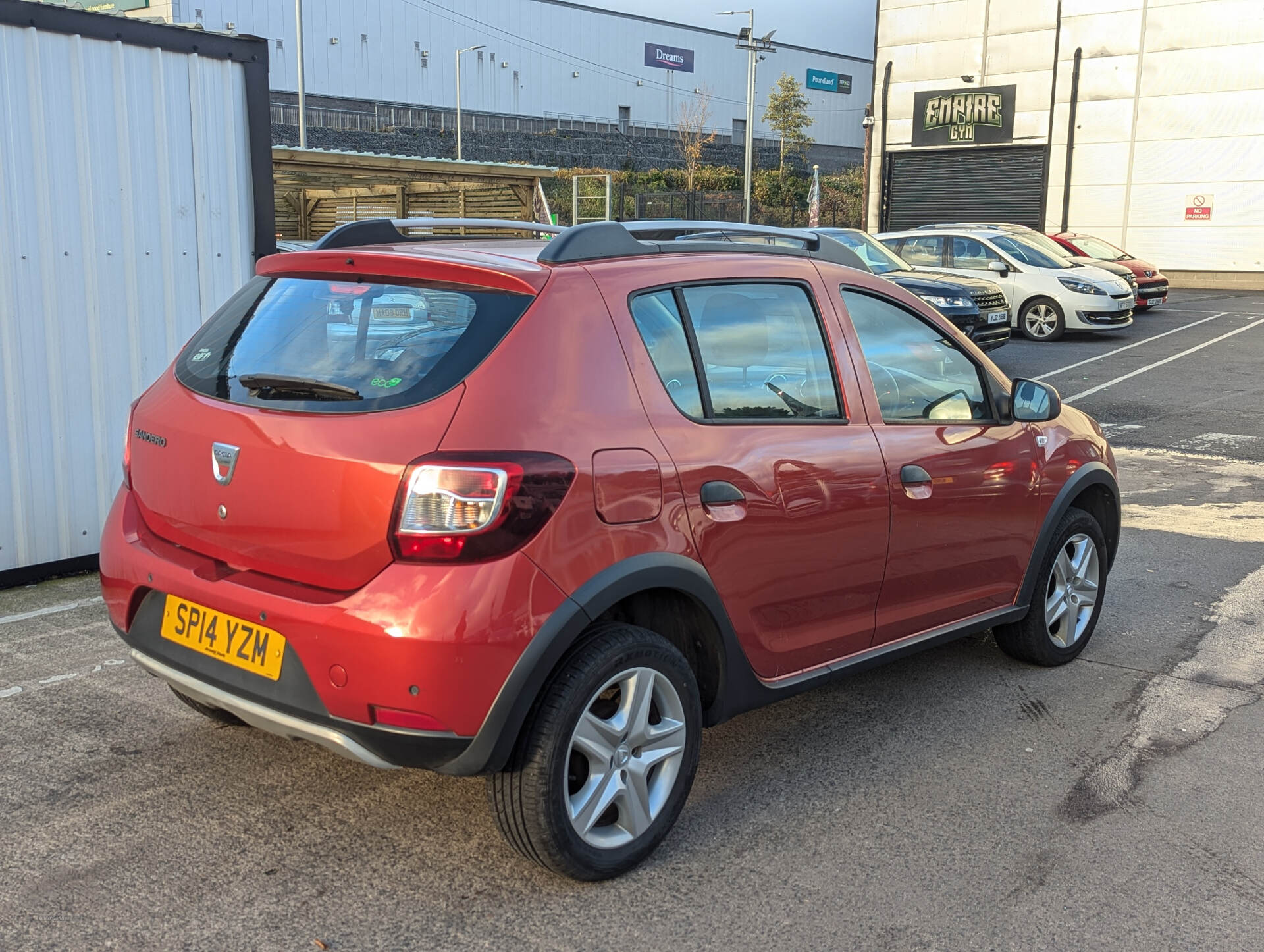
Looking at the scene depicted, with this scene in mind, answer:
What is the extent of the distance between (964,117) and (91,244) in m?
34.0

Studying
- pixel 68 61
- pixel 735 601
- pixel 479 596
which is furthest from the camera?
pixel 68 61

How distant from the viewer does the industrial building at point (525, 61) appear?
66.2 meters

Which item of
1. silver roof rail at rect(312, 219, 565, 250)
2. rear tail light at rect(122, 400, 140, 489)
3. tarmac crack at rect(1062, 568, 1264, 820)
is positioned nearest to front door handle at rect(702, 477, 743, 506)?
silver roof rail at rect(312, 219, 565, 250)

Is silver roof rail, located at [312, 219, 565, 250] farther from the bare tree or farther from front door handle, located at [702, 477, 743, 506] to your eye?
the bare tree

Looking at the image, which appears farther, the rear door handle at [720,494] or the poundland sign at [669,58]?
the poundland sign at [669,58]

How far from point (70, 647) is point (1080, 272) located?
1757cm

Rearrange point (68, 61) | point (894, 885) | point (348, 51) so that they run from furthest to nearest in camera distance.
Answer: point (348, 51)
point (68, 61)
point (894, 885)

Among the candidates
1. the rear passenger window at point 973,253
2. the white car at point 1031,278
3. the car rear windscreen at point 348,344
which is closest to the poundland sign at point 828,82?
the white car at point 1031,278

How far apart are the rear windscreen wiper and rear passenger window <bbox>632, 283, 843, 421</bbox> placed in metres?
0.82

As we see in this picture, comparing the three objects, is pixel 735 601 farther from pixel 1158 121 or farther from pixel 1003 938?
pixel 1158 121

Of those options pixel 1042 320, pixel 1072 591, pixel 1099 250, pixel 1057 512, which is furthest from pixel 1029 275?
pixel 1057 512

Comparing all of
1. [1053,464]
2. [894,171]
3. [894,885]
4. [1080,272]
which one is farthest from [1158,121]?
[894,885]

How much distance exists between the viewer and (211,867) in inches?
130

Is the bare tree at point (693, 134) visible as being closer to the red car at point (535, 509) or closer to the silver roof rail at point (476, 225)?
the silver roof rail at point (476, 225)
